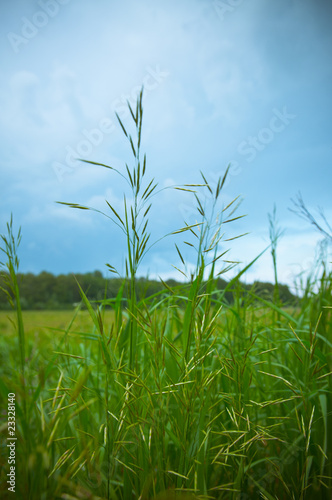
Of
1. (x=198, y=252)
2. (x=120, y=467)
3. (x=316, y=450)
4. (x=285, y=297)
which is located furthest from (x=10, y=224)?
(x=285, y=297)

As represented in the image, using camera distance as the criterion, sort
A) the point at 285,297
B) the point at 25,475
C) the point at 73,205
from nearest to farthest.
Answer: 1. the point at 25,475
2. the point at 73,205
3. the point at 285,297

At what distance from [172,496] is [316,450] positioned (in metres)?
0.80

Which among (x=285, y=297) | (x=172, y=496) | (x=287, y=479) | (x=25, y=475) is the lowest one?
(x=287, y=479)

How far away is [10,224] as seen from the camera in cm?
80

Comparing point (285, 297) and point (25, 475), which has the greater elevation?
point (285, 297)

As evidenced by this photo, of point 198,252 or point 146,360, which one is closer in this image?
point 198,252

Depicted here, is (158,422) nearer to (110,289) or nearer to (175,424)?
(175,424)

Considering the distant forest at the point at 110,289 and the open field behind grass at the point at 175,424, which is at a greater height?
the distant forest at the point at 110,289

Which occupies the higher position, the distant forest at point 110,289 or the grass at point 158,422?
the distant forest at point 110,289

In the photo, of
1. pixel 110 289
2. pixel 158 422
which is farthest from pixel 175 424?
pixel 110 289

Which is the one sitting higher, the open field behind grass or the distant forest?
the distant forest

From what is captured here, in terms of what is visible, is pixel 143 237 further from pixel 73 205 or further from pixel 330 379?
pixel 330 379

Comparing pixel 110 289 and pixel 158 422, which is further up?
pixel 110 289

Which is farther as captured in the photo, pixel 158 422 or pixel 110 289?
pixel 110 289
